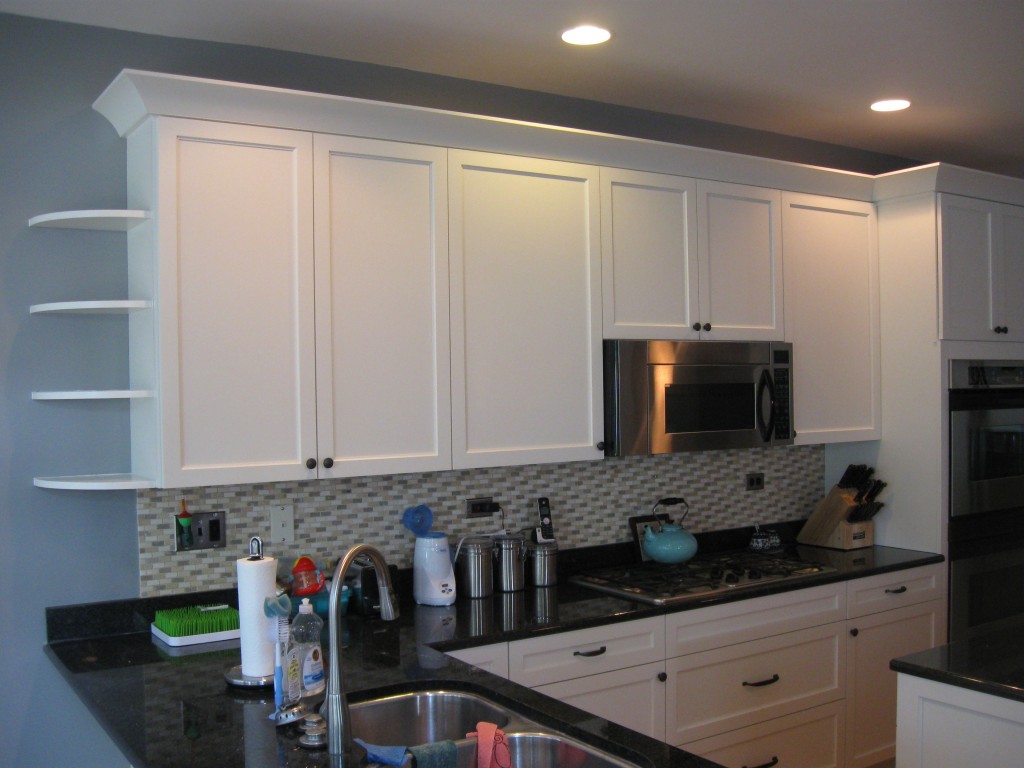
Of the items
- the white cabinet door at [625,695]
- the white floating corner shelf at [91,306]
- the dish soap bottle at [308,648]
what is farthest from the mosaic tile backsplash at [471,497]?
the dish soap bottle at [308,648]

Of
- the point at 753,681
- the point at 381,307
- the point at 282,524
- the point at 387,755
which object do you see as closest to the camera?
the point at 387,755

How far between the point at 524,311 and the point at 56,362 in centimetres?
137

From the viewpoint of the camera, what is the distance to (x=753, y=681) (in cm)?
321

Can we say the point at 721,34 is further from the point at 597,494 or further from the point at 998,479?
the point at 998,479

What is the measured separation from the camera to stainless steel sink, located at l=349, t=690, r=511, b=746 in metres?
2.09

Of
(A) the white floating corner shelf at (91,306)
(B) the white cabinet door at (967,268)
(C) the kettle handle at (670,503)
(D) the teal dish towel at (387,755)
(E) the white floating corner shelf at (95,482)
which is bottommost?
(D) the teal dish towel at (387,755)

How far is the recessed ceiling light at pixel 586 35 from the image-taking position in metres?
2.78

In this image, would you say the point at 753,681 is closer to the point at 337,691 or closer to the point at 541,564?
the point at 541,564

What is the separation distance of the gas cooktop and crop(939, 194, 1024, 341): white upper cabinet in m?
1.14

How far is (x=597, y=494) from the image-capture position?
3572mm

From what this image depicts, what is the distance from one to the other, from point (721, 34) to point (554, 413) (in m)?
1.27

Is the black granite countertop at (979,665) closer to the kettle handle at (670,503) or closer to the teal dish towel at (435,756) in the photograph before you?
the teal dish towel at (435,756)

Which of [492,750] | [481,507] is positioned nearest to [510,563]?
[481,507]

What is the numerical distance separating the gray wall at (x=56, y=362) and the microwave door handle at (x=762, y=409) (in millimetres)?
2189
